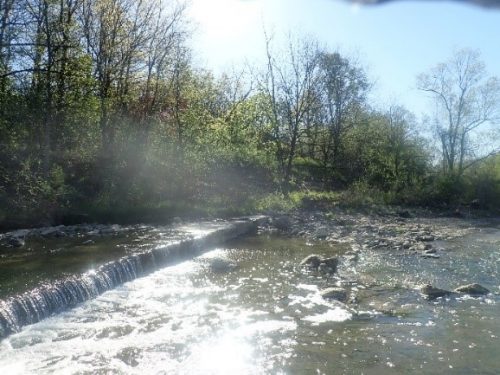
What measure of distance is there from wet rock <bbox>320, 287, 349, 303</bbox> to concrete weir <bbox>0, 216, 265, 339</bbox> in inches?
189

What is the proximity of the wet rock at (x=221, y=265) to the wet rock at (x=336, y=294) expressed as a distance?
3.43 metres

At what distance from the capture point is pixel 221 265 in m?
13.2

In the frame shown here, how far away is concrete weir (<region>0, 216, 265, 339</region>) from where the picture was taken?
861cm

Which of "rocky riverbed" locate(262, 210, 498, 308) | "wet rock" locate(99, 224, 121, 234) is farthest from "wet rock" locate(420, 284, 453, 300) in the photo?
"wet rock" locate(99, 224, 121, 234)

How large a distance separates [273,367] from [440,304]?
4.43m

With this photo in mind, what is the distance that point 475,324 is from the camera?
27.4ft

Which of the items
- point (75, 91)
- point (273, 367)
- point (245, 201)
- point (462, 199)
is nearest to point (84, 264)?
point (273, 367)

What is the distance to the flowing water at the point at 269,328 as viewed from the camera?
6820 millimetres

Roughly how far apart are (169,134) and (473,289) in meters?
20.0

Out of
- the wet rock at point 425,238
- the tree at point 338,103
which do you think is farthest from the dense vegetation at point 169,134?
the wet rock at point 425,238

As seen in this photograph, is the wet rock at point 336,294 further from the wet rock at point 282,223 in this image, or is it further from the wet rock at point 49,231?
the wet rock at point 282,223

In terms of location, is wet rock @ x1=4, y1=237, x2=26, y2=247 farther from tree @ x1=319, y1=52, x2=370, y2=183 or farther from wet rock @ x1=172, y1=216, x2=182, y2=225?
tree @ x1=319, y1=52, x2=370, y2=183

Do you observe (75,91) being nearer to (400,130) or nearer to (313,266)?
(313,266)

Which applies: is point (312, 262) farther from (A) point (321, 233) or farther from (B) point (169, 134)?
(B) point (169, 134)
